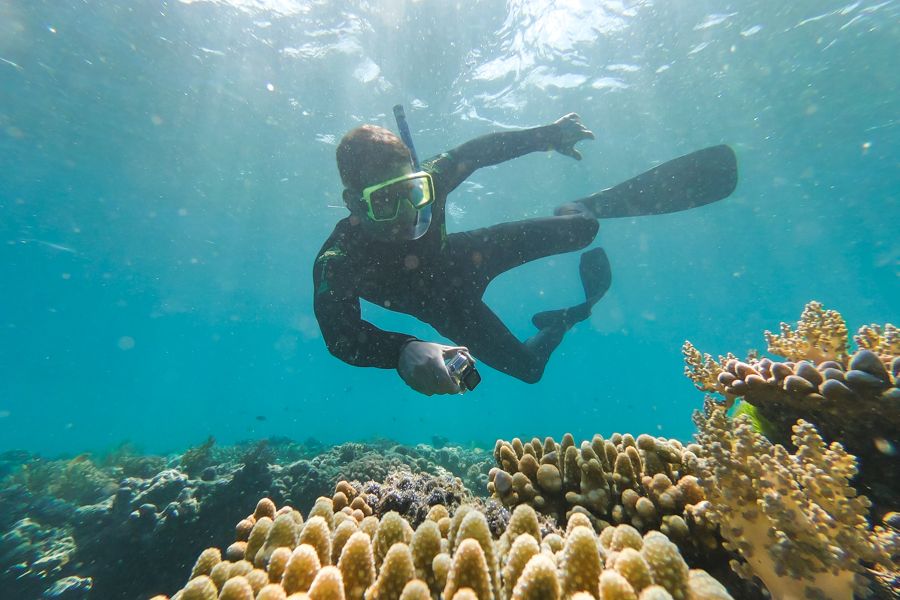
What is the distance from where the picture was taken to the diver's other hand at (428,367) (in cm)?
267

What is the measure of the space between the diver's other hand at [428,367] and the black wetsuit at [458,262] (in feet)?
4.48

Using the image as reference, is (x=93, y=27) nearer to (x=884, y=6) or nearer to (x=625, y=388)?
(x=884, y=6)

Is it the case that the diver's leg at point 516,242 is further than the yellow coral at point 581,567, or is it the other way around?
the diver's leg at point 516,242

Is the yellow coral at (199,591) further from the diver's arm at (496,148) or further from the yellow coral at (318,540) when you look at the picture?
the diver's arm at (496,148)

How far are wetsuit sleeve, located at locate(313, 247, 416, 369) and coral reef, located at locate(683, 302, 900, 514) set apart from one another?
2503mm

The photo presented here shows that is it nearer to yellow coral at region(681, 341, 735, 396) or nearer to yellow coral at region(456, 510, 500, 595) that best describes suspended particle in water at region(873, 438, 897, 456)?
yellow coral at region(681, 341, 735, 396)

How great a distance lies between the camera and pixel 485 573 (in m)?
1.28

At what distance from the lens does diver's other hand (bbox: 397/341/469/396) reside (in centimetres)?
267

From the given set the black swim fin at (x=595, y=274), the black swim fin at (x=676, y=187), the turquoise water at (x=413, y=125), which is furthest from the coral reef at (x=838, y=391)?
the turquoise water at (x=413, y=125)

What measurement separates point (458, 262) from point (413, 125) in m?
15.0

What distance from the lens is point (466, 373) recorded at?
2.84m

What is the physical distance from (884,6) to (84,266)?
57157mm

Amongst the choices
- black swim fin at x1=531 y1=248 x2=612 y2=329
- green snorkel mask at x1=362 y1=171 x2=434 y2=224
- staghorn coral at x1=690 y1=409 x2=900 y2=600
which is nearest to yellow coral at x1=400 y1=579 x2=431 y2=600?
staghorn coral at x1=690 y1=409 x2=900 y2=600

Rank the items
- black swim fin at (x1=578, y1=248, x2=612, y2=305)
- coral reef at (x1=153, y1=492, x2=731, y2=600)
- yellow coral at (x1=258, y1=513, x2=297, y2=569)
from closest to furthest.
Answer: coral reef at (x1=153, y1=492, x2=731, y2=600), yellow coral at (x1=258, y1=513, x2=297, y2=569), black swim fin at (x1=578, y1=248, x2=612, y2=305)
